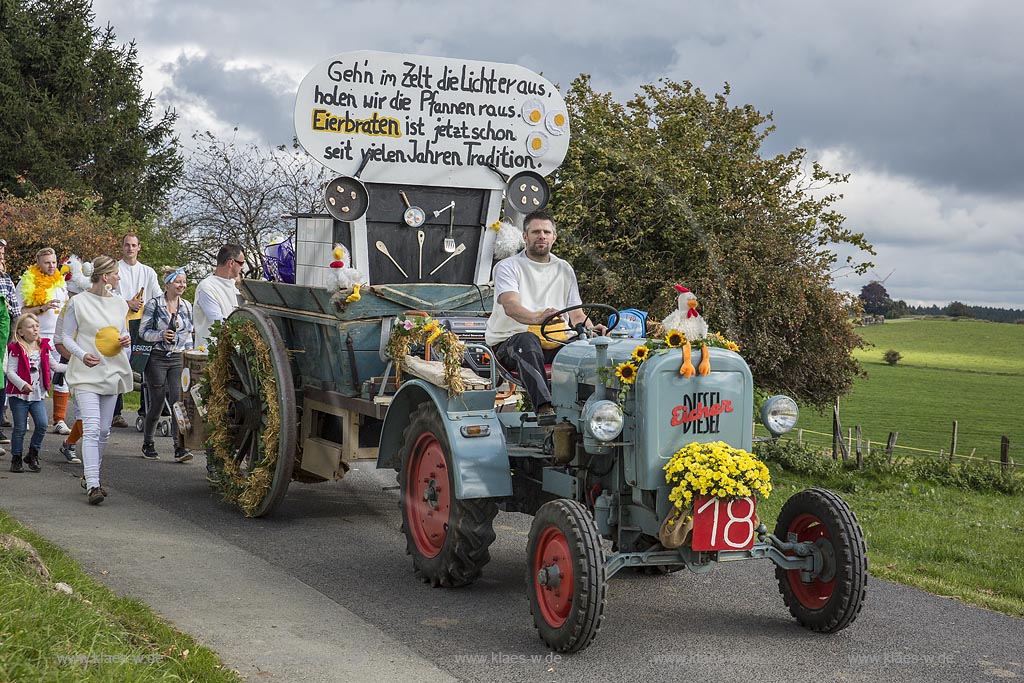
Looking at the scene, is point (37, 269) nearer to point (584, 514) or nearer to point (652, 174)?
point (584, 514)

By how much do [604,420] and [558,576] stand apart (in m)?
0.77

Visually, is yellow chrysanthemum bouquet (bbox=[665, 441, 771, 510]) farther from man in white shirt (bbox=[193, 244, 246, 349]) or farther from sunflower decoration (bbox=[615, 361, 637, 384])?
man in white shirt (bbox=[193, 244, 246, 349])

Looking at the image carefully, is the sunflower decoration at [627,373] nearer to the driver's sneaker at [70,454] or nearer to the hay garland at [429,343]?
the hay garland at [429,343]

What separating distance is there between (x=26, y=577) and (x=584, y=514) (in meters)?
2.57

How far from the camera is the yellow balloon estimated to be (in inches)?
327

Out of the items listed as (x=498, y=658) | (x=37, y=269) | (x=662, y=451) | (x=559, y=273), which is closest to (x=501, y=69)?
(x=559, y=273)

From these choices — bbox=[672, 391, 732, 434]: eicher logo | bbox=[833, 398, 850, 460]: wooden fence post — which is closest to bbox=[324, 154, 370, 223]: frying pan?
bbox=[672, 391, 732, 434]: eicher logo

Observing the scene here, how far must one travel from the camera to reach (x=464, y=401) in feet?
20.3

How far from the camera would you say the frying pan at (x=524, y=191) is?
28.0ft

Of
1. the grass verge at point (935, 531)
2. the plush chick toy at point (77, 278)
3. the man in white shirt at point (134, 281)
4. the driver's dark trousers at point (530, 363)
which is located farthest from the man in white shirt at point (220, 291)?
the grass verge at point (935, 531)

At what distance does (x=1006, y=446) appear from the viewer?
15.7 m

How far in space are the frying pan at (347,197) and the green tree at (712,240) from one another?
342 inches

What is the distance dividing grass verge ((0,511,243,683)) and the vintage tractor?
163 cm

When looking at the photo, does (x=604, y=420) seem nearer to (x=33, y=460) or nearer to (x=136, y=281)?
(x=33, y=460)
